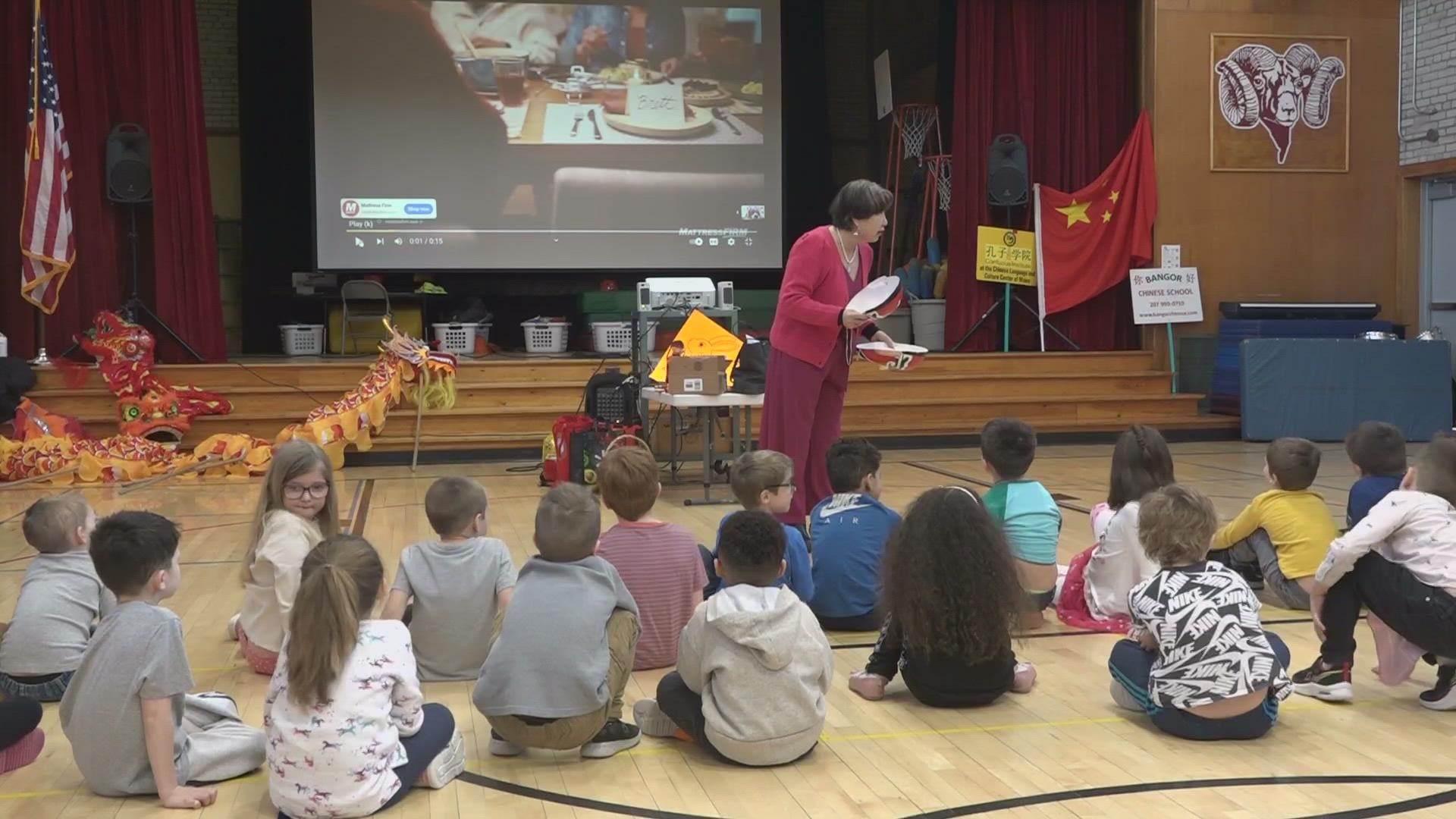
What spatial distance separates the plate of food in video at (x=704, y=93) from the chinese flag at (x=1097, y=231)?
2791 mm

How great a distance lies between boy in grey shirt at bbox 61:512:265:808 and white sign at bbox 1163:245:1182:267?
382 inches

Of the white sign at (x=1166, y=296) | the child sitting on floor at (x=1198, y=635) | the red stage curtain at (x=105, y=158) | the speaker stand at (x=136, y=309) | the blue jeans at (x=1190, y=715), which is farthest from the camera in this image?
the white sign at (x=1166, y=296)

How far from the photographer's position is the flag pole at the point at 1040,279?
11.5 m

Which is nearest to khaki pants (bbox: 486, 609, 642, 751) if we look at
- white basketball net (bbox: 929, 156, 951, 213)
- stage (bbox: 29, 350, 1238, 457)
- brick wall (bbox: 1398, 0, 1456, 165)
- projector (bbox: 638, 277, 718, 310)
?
projector (bbox: 638, 277, 718, 310)

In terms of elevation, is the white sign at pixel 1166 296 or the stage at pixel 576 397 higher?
the white sign at pixel 1166 296

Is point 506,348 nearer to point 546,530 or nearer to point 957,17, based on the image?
point 957,17

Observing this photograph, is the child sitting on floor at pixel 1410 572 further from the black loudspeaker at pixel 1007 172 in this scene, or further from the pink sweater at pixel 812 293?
the black loudspeaker at pixel 1007 172

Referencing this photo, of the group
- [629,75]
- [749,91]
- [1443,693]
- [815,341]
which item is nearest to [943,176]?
[749,91]

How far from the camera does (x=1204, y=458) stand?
9.27 m

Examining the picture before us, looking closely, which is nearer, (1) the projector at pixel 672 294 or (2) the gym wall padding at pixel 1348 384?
(1) the projector at pixel 672 294

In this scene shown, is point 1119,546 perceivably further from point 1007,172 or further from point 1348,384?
point 1007,172

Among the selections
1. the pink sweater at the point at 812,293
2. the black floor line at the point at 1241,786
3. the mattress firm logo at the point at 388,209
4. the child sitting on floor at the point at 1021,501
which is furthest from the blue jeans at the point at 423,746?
the mattress firm logo at the point at 388,209

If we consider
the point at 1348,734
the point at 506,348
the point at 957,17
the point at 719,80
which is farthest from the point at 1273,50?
the point at 1348,734

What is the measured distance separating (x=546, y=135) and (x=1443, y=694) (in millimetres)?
9322
